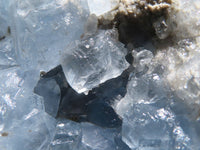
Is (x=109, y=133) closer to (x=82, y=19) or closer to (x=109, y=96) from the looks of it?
(x=109, y=96)

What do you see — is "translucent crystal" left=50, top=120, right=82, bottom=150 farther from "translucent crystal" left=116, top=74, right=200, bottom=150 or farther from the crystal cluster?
"translucent crystal" left=116, top=74, right=200, bottom=150

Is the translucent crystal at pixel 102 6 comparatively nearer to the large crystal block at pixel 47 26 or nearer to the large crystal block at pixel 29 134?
the large crystal block at pixel 47 26

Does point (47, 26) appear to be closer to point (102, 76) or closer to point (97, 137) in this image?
point (102, 76)

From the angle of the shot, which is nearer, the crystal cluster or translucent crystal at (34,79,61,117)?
the crystal cluster

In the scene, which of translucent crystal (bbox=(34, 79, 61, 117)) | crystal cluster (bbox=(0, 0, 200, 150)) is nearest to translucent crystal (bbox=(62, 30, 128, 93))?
crystal cluster (bbox=(0, 0, 200, 150))

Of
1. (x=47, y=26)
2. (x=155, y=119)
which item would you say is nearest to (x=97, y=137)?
(x=155, y=119)

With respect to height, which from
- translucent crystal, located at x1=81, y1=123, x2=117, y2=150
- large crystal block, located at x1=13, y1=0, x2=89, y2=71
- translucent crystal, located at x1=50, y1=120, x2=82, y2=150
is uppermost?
large crystal block, located at x1=13, y1=0, x2=89, y2=71

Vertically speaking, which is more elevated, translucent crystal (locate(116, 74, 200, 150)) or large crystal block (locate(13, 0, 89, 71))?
large crystal block (locate(13, 0, 89, 71))

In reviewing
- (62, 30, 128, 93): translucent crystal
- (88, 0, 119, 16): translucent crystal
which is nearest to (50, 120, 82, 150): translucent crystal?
(62, 30, 128, 93): translucent crystal
